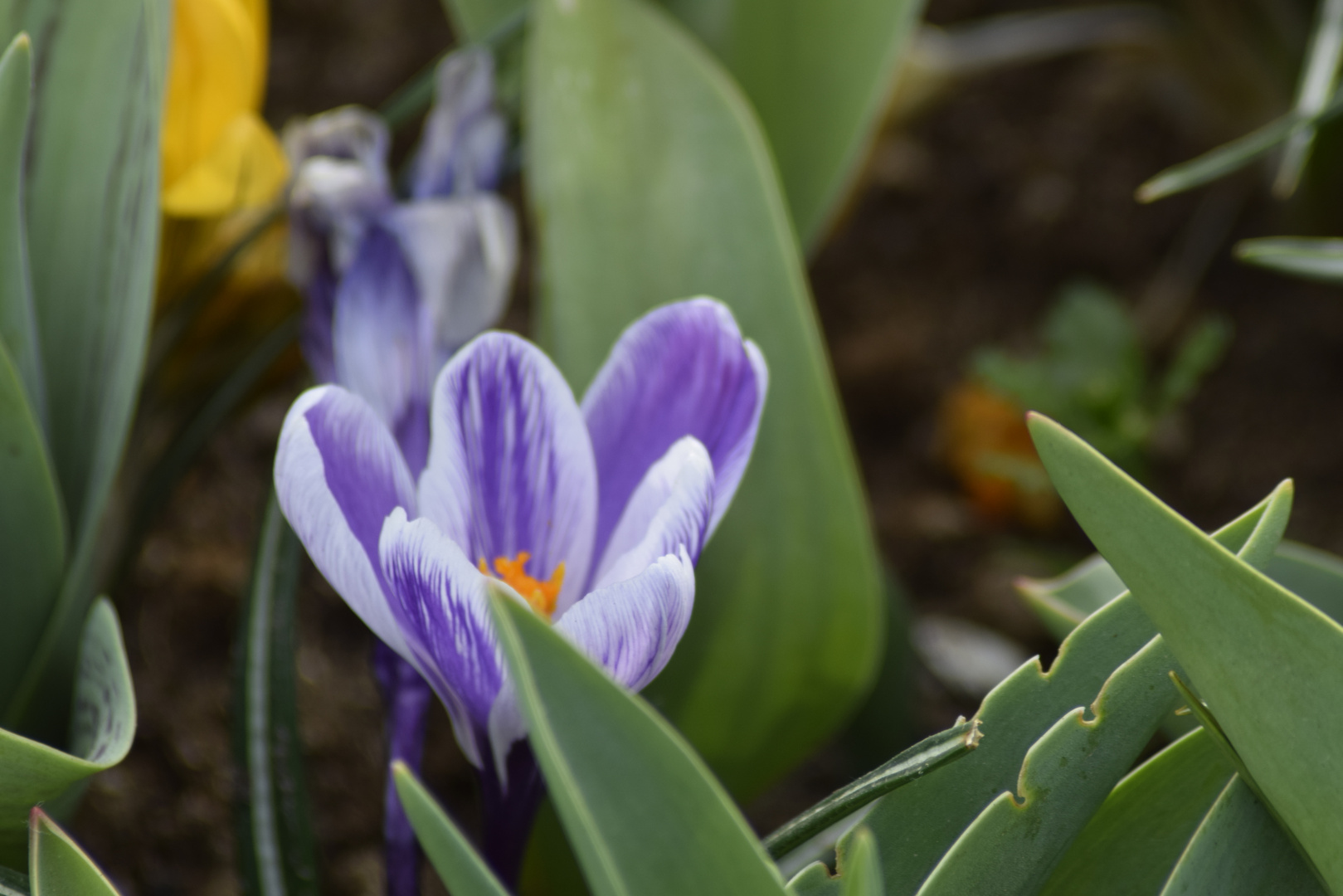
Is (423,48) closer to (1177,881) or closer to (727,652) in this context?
(727,652)

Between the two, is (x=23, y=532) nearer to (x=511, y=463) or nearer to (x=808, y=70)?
(x=511, y=463)

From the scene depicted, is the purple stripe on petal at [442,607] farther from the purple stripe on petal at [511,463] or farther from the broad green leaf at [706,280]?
the broad green leaf at [706,280]

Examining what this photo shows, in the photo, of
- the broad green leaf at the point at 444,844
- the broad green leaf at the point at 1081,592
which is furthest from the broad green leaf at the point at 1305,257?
the broad green leaf at the point at 444,844

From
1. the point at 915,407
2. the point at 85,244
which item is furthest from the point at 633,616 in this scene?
the point at 915,407

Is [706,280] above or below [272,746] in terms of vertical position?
above

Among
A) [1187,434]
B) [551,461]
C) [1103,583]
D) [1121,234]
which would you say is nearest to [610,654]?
[551,461]

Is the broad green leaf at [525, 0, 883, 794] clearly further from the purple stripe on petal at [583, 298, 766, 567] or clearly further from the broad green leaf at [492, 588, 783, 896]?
the broad green leaf at [492, 588, 783, 896]
